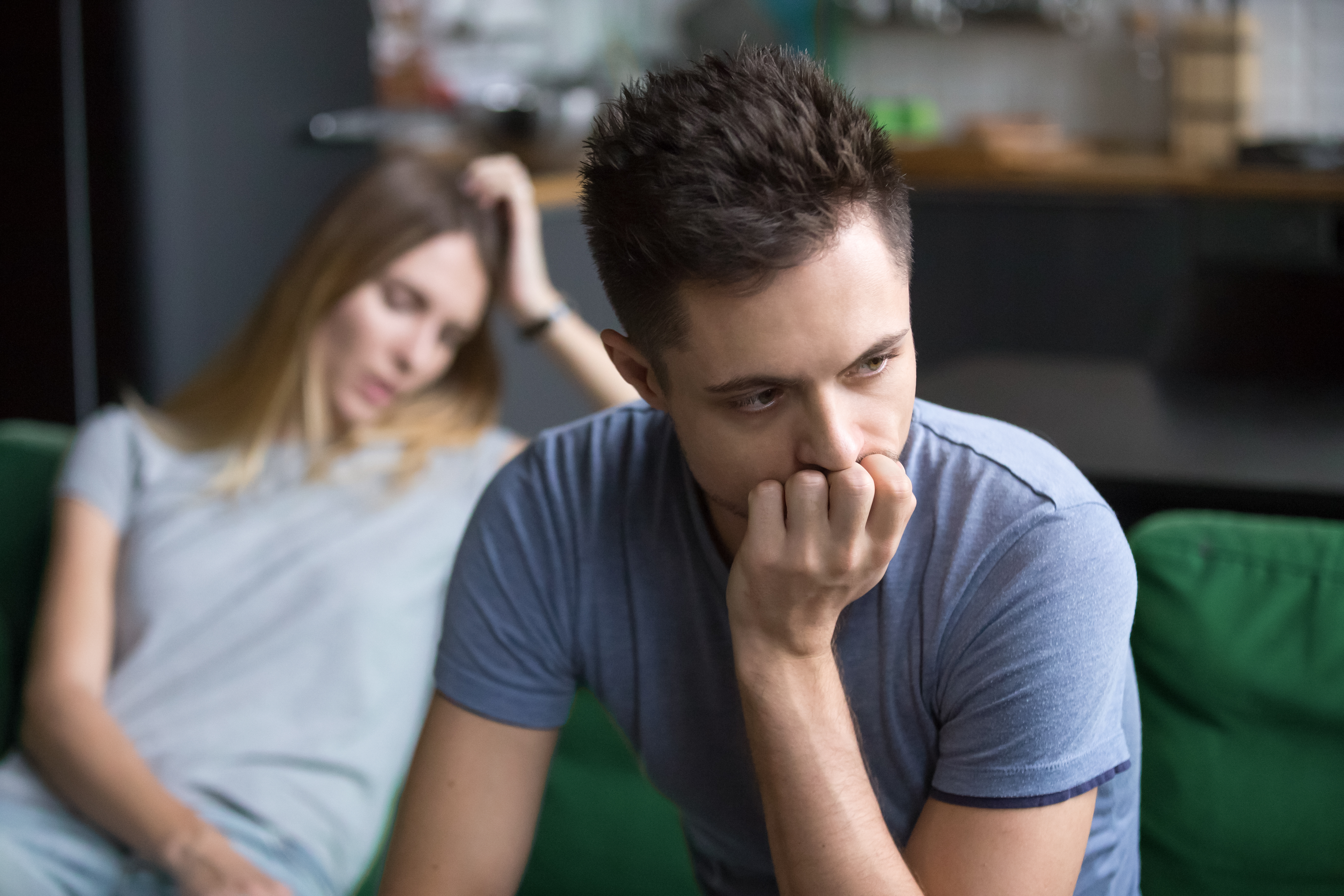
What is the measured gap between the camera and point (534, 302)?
68.4 inches

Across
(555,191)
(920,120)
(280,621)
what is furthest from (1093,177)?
(280,621)

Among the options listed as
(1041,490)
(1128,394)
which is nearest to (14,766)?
(1041,490)

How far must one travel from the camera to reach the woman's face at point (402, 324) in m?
1.67

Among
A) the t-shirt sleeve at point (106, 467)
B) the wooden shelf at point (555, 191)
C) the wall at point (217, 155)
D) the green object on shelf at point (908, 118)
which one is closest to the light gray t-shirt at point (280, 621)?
the t-shirt sleeve at point (106, 467)

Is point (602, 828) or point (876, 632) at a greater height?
point (876, 632)

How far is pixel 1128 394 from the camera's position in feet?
6.41

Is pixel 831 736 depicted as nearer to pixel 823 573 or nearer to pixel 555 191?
pixel 823 573

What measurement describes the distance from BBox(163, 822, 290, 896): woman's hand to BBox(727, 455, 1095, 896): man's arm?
2.13ft

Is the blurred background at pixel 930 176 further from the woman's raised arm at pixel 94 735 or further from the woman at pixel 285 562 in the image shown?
the woman's raised arm at pixel 94 735

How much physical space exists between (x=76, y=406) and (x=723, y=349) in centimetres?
251

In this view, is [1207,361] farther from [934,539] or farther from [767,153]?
[767,153]

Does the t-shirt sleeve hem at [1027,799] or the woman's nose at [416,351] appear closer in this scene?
the t-shirt sleeve hem at [1027,799]

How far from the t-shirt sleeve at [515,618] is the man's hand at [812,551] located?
0.65 feet

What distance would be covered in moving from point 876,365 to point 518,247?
0.95 m
